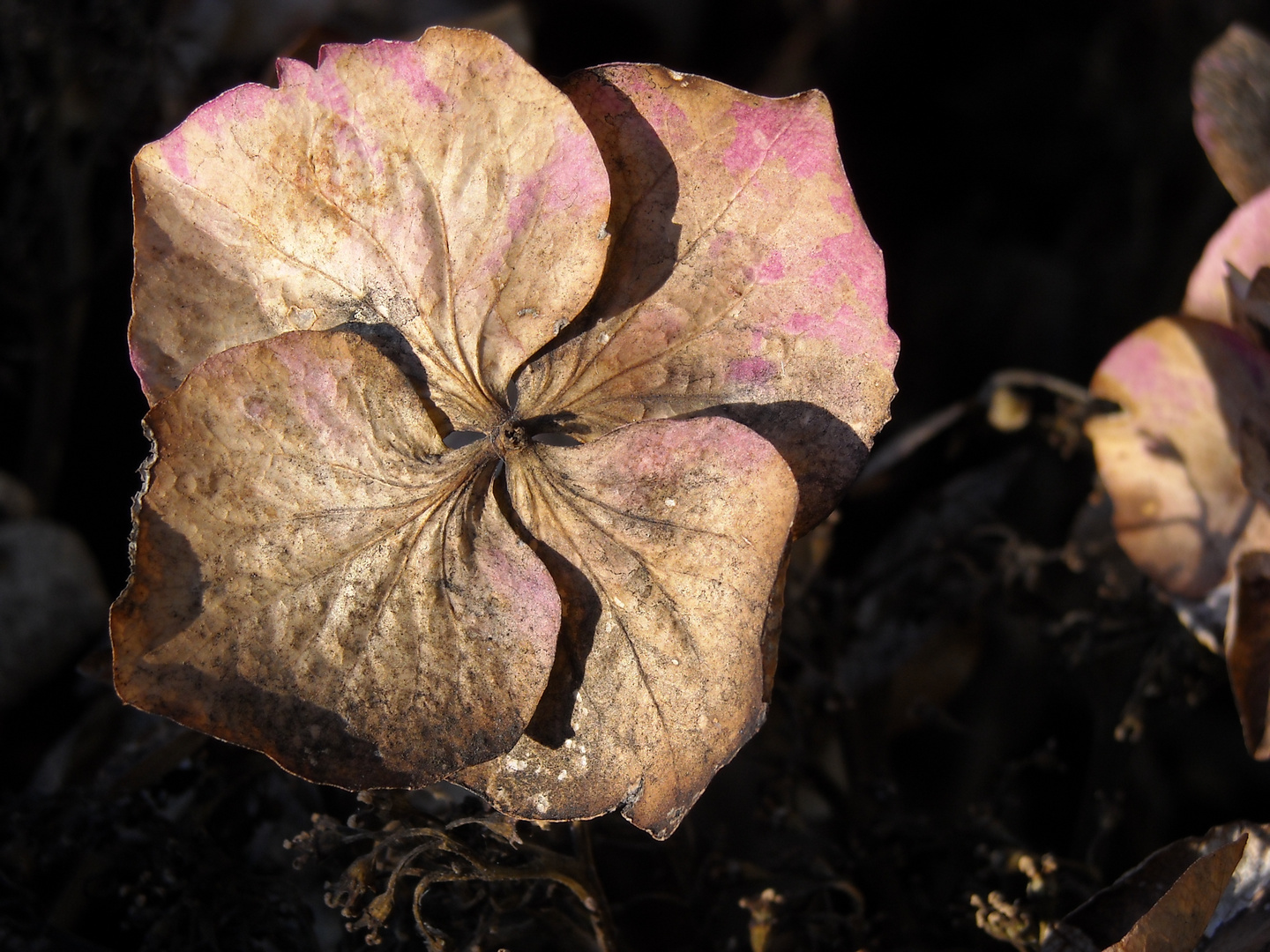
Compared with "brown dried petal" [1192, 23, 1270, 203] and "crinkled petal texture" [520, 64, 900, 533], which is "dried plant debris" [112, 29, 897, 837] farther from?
"brown dried petal" [1192, 23, 1270, 203]

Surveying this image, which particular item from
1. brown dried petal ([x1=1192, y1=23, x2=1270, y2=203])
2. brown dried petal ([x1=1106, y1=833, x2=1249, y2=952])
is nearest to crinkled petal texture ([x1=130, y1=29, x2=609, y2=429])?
brown dried petal ([x1=1106, y1=833, x2=1249, y2=952])

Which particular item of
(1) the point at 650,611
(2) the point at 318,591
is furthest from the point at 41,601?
(1) the point at 650,611

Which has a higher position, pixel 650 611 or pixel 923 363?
pixel 650 611

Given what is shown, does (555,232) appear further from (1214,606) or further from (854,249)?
(1214,606)

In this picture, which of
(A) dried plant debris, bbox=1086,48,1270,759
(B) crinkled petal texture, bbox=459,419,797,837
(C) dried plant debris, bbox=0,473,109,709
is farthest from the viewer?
(C) dried plant debris, bbox=0,473,109,709

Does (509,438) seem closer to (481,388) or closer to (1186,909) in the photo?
(481,388)

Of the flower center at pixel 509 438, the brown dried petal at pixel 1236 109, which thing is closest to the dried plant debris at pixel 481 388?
the flower center at pixel 509 438
